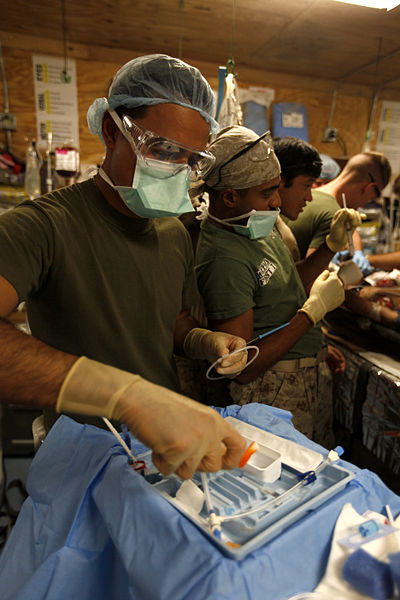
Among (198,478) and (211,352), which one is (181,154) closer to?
(211,352)

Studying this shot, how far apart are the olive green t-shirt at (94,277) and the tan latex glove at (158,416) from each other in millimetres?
301

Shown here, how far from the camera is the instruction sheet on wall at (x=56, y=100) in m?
2.54

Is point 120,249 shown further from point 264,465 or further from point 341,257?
point 341,257

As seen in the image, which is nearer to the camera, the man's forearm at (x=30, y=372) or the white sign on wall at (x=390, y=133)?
the man's forearm at (x=30, y=372)

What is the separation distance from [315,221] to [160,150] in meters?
1.38

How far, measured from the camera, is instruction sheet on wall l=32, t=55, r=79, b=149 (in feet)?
8.34

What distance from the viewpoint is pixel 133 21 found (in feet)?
7.23

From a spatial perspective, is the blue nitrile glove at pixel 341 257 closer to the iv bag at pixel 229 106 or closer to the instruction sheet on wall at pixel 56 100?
the iv bag at pixel 229 106

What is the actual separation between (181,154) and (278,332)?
2.59 ft

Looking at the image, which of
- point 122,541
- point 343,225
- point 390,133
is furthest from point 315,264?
point 390,133

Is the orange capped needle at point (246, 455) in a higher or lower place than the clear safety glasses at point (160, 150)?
lower

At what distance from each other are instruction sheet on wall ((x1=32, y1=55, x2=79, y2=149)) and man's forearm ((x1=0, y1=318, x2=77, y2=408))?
7.93ft

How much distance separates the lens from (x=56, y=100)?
2621mm

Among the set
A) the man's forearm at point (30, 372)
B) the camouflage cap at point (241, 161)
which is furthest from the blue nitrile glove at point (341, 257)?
the man's forearm at point (30, 372)
